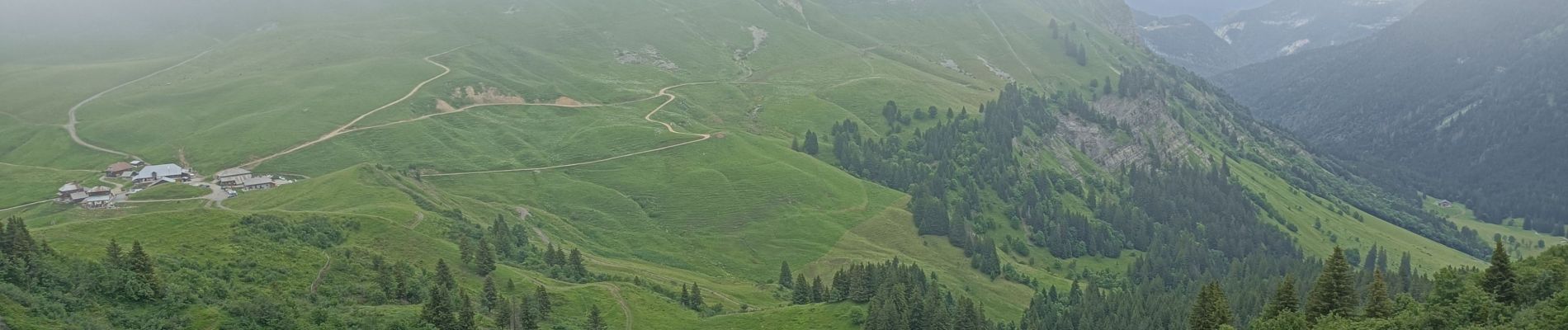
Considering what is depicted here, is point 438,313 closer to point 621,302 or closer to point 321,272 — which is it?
point 321,272

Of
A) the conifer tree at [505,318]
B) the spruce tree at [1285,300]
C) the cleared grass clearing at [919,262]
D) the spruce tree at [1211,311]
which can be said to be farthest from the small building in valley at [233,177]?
the spruce tree at [1285,300]

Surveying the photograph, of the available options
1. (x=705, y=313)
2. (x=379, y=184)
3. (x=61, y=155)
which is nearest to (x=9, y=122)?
(x=61, y=155)

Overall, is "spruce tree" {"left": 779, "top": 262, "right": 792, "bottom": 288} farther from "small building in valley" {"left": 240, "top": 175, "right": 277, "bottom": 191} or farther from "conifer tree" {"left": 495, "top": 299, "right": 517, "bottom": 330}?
"small building in valley" {"left": 240, "top": 175, "right": 277, "bottom": 191}

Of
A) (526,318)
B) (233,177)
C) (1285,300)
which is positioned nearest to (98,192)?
(233,177)

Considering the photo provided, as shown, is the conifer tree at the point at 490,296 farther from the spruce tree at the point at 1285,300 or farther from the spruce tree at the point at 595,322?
the spruce tree at the point at 1285,300

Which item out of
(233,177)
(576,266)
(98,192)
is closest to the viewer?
(576,266)

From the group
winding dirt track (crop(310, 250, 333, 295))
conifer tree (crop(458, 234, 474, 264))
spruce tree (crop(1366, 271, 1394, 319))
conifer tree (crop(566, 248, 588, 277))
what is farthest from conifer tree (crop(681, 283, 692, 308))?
spruce tree (crop(1366, 271, 1394, 319))

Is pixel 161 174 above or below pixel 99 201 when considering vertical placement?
above
